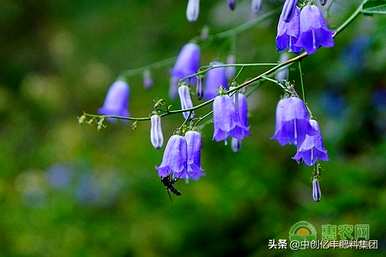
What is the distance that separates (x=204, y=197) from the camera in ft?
12.0

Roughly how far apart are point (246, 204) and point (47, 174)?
5.08ft

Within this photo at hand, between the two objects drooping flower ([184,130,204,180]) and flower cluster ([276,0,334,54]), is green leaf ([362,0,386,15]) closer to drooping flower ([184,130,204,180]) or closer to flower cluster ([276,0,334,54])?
flower cluster ([276,0,334,54])

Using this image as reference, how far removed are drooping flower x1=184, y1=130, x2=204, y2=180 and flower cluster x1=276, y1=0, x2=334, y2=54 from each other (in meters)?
0.31

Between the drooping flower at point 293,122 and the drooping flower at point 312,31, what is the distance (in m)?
0.13

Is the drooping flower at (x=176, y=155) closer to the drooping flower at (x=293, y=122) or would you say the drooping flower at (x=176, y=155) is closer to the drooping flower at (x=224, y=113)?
the drooping flower at (x=224, y=113)

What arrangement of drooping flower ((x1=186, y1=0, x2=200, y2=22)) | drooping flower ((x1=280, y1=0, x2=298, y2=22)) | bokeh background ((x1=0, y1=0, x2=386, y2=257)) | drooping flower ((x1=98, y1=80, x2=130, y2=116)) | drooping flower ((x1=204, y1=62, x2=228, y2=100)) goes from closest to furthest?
drooping flower ((x1=280, y1=0, x2=298, y2=22)) → drooping flower ((x1=186, y1=0, x2=200, y2=22)) → drooping flower ((x1=204, y1=62, x2=228, y2=100)) → drooping flower ((x1=98, y1=80, x2=130, y2=116)) → bokeh background ((x1=0, y1=0, x2=386, y2=257))

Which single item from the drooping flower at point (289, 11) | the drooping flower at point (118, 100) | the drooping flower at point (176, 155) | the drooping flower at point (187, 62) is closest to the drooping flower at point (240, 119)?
the drooping flower at point (176, 155)

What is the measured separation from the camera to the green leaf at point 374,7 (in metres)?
1.85

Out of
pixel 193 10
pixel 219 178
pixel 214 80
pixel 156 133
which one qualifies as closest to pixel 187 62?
pixel 214 80

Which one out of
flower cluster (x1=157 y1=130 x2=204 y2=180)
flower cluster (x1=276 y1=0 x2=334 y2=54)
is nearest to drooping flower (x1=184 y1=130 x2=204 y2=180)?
flower cluster (x1=157 y1=130 x2=204 y2=180)

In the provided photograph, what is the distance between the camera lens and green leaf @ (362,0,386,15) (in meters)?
1.85

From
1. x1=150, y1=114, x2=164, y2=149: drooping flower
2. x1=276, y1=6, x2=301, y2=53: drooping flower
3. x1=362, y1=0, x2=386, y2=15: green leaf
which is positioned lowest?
x1=150, y1=114, x2=164, y2=149: drooping flower

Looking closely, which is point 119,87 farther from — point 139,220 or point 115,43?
point 115,43

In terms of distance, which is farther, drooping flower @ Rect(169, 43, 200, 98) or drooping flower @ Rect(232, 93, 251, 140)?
drooping flower @ Rect(169, 43, 200, 98)
